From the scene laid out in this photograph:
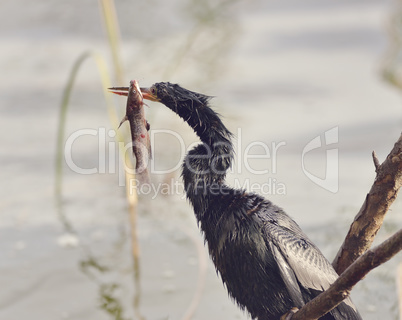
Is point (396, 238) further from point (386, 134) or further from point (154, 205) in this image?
point (386, 134)

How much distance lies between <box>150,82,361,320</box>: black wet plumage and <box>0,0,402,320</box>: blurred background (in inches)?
59.9

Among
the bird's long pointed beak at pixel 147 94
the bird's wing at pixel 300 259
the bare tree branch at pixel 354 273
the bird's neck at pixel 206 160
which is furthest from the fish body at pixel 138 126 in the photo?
the bare tree branch at pixel 354 273

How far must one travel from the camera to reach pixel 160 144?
22.4 feet

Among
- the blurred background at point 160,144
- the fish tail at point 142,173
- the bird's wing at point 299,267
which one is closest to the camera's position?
the bird's wing at point 299,267

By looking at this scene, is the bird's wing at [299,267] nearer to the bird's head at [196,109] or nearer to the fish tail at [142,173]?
the bird's head at [196,109]

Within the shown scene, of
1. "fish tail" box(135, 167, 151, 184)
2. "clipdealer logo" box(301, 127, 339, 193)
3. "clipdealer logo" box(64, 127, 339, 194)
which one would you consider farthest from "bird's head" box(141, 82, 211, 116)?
"clipdealer logo" box(301, 127, 339, 193)

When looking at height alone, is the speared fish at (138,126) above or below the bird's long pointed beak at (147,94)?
below

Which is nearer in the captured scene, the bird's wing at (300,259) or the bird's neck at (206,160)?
the bird's wing at (300,259)

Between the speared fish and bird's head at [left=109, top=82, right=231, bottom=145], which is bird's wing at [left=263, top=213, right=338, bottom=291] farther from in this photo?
the speared fish

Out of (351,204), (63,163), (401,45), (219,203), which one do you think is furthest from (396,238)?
(401,45)

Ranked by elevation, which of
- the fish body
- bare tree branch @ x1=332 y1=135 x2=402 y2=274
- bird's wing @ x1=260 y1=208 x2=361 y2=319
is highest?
the fish body

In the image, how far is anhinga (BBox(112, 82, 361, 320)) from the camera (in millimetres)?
3281

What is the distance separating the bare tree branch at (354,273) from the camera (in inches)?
98.3

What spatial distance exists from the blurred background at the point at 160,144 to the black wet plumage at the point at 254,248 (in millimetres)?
1521
